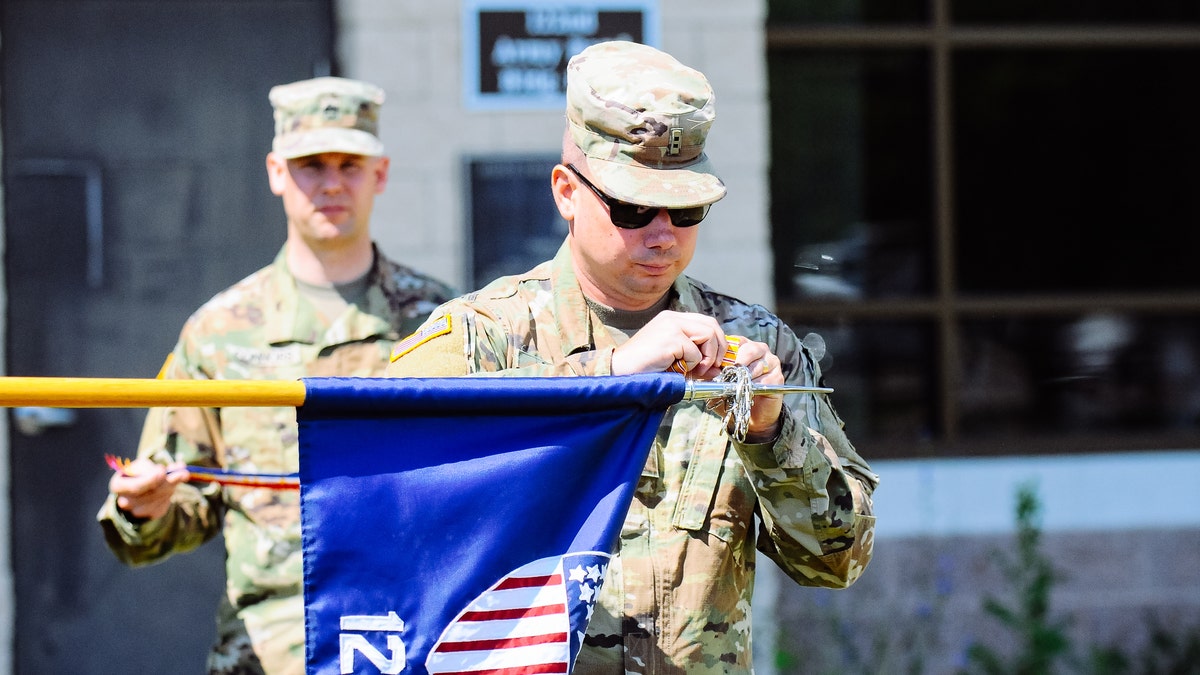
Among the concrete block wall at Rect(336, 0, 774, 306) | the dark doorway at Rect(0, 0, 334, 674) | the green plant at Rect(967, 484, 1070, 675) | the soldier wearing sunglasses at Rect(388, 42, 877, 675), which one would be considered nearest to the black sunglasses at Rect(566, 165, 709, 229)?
the soldier wearing sunglasses at Rect(388, 42, 877, 675)

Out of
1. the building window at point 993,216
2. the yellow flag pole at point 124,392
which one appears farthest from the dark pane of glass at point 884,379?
the yellow flag pole at point 124,392

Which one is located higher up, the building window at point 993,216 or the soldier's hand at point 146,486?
the building window at point 993,216

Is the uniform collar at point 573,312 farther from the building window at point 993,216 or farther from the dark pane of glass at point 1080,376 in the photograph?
the dark pane of glass at point 1080,376

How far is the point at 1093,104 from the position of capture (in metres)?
5.30

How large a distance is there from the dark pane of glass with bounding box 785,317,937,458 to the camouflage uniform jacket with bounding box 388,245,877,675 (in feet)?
9.23

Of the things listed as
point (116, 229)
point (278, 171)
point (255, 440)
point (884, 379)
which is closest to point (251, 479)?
point (255, 440)

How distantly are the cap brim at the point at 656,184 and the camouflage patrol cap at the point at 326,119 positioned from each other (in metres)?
1.52

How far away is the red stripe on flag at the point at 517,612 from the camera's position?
6.66 ft

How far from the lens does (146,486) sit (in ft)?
9.96

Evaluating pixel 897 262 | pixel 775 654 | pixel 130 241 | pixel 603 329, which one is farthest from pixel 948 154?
pixel 603 329

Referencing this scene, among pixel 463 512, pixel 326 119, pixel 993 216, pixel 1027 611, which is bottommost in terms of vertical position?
pixel 1027 611

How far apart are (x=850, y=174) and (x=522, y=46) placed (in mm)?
1286

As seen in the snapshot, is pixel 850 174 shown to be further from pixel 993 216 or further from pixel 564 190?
pixel 564 190

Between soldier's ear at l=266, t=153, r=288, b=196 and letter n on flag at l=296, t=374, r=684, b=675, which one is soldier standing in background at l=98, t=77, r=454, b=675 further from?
letter n on flag at l=296, t=374, r=684, b=675
